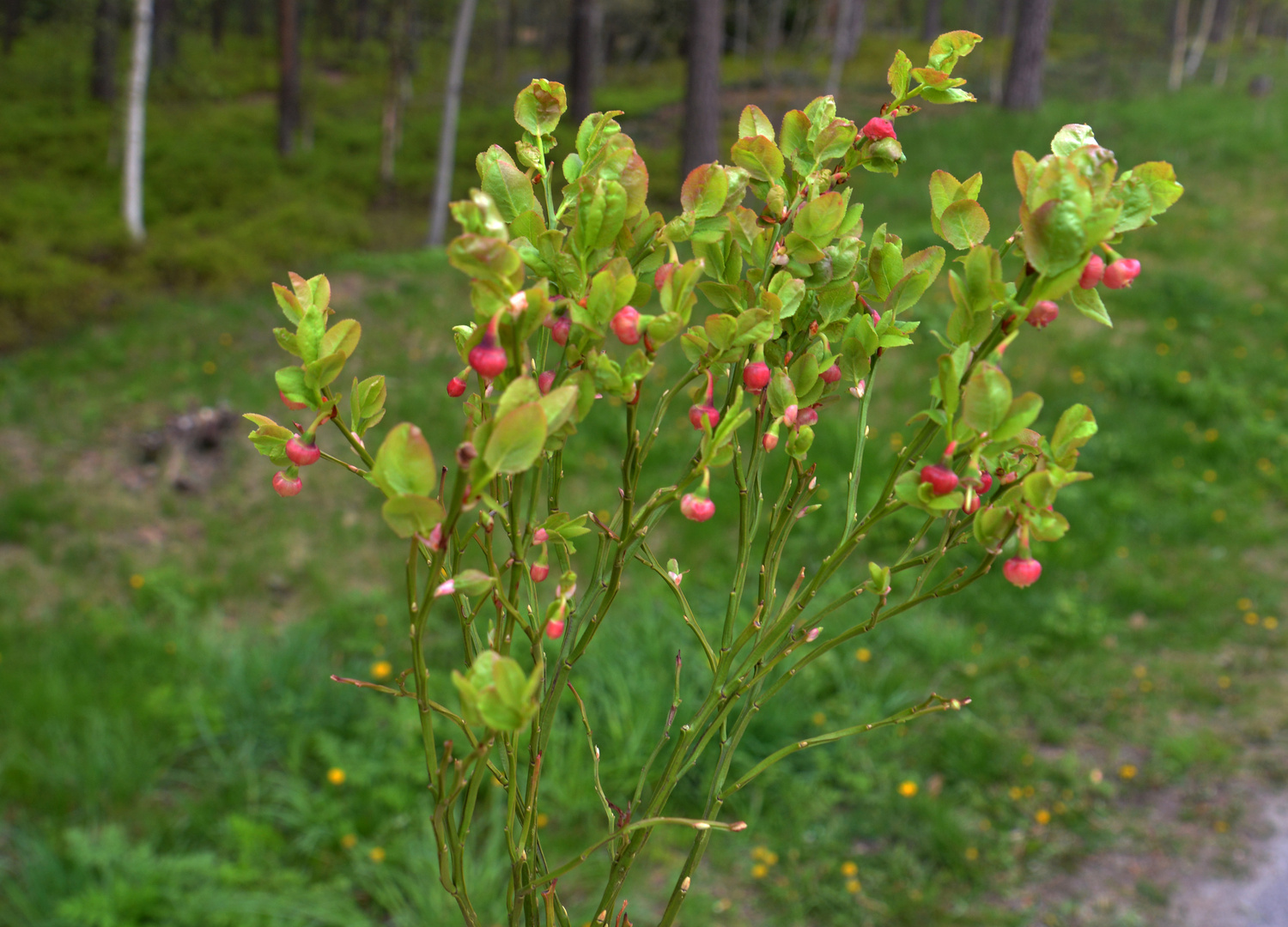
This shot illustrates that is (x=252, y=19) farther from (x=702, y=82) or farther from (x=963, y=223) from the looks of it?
(x=963, y=223)

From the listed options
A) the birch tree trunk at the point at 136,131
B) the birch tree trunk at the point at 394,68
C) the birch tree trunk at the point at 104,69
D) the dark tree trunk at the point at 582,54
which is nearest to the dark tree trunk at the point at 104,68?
the birch tree trunk at the point at 104,69

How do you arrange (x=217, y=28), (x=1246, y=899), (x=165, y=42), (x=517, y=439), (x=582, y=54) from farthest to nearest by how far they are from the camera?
(x=217, y=28), (x=165, y=42), (x=582, y=54), (x=1246, y=899), (x=517, y=439)

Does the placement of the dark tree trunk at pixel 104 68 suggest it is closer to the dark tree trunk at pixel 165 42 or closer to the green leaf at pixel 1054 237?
the dark tree trunk at pixel 165 42

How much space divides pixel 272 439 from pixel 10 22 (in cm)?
2164

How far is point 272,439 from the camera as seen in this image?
0.61m

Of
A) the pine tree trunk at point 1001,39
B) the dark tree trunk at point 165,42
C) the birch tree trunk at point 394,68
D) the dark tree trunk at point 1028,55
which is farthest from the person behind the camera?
the pine tree trunk at point 1001,39

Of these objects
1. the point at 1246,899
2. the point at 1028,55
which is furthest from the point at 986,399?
the point at 1028,55

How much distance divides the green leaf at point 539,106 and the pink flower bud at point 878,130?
242 mm

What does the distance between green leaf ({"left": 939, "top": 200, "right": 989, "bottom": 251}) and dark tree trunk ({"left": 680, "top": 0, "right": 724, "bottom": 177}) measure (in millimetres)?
6901

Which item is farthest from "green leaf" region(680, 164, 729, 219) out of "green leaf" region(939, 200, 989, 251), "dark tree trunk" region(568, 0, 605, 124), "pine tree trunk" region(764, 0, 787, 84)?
"pine tree trunk" region(764, 0, 787, 84)

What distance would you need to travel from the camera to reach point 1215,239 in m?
7.04

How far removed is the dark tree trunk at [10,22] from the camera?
53.4 feet

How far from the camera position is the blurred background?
260cm

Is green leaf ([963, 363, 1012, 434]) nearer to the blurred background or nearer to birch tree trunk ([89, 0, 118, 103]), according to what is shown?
the blurred background
